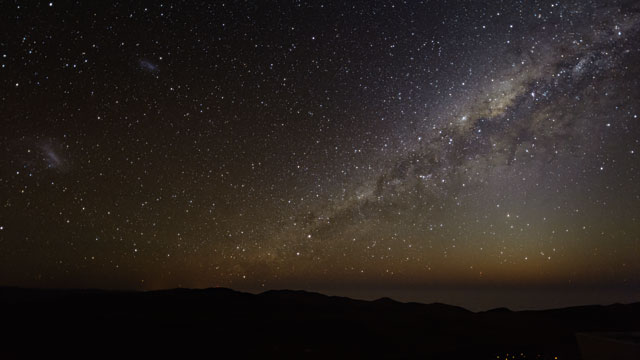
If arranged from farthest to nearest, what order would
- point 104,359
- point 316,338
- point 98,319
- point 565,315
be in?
point 565,315 < point 98,319 < point 316,338 < point 104,359

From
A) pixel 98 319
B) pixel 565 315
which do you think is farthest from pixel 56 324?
pixel 565 315

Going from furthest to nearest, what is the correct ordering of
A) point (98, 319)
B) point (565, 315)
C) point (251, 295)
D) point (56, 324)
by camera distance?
point (251, 295)
point (565, 315)
point (98, 319)
point (56, 324)

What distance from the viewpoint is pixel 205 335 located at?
56.2ft

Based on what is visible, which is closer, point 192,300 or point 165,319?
point 165,319

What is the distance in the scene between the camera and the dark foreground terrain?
579 inches

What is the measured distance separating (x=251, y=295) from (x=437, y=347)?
659 inches

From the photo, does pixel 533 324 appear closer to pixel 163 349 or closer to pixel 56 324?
pixel 163 349

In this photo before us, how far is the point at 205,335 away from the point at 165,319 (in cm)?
419

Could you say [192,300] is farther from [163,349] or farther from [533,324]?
[533,324]

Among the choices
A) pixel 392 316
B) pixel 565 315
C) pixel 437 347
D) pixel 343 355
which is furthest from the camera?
Result: pixel 565 315

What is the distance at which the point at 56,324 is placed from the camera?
1875 cm

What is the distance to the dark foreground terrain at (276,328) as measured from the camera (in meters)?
14.7

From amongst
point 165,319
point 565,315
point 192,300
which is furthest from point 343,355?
point 565,315

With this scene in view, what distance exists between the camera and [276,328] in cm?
1898
